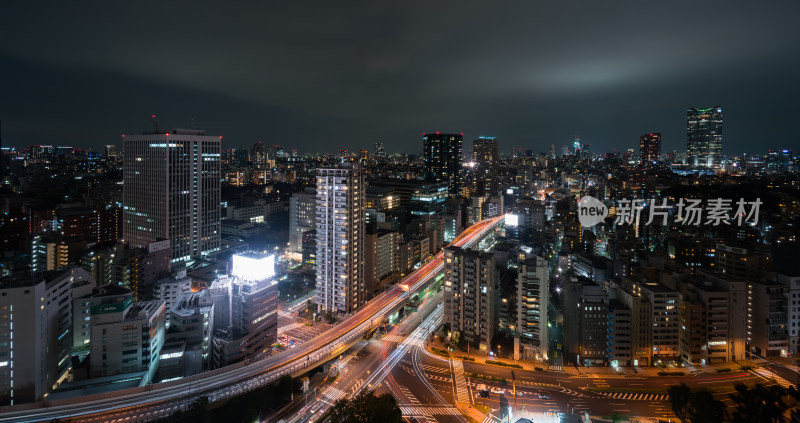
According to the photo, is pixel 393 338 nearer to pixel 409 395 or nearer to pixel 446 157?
pixel 409 395

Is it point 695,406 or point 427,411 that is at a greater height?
point 695,406

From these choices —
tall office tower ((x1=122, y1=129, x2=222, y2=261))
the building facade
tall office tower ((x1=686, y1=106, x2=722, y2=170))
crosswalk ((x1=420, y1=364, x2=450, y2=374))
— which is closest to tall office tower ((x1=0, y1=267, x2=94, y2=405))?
the building facade

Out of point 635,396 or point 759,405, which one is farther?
point 635,396

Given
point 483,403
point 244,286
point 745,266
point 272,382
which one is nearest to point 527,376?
point 483,403

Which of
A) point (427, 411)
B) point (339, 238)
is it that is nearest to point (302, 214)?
point (339, 238)

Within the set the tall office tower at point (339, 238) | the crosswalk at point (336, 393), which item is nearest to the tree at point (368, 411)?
the crosswalk at point (336, 393)

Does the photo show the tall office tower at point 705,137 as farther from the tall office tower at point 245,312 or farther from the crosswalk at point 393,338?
the tall office tower at point 245,312

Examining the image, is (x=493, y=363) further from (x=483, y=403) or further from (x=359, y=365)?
(x=359, y=365)
